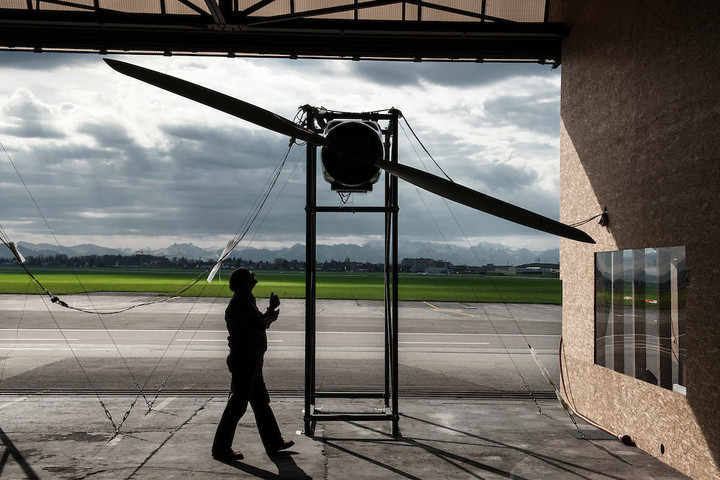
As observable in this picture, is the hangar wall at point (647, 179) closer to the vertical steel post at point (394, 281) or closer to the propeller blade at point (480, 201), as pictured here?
the propeller blade at point (480, 201)

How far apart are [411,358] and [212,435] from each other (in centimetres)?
742

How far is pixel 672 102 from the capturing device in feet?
21.0

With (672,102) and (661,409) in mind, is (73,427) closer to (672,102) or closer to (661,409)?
(661,409)

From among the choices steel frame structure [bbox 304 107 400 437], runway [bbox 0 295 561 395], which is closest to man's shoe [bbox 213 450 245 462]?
steel frame structure [bbox 304 107 400 437]

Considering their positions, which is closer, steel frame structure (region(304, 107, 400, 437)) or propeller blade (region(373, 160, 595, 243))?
propeller blade (region(373, 160, 595, 243))

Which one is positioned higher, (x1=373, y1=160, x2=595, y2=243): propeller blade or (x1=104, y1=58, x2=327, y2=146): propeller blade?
(x1=104, y1=58, x2=327, y2=146): propeller blade

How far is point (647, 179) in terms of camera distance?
695 centimetres

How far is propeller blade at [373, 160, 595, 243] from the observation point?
17.8ft

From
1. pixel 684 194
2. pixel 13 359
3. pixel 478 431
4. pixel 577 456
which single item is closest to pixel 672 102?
pixel 684 194

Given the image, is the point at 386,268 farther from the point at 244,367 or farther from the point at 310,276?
the point at 244,367

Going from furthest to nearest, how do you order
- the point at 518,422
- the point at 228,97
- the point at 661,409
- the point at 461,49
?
1. the point at 461,49
2. the point at 518,422
3. the point at 661,409
4. the point at 228,97

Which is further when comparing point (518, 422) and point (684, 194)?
point (518, 422)

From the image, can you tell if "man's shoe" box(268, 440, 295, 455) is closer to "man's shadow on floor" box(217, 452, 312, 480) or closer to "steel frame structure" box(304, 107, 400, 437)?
"man's shadow on floor" box(217, 452, 312, 480)

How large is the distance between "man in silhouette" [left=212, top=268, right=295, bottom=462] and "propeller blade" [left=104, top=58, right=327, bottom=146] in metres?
2.06
